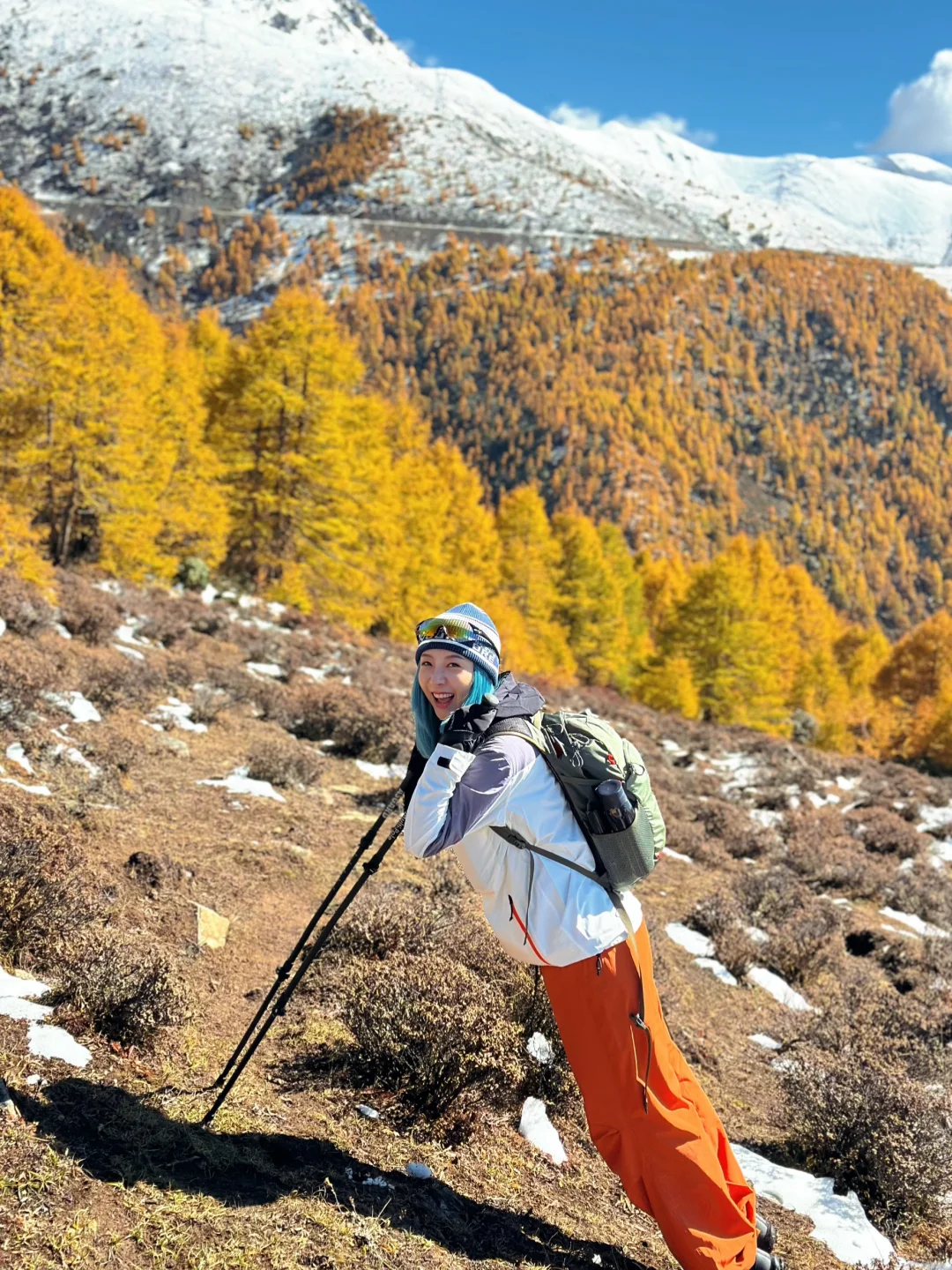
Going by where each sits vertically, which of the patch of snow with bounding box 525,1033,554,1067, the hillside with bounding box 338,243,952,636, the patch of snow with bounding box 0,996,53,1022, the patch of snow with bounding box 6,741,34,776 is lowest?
the patch of snow with bounding box 525,1033,554,1067

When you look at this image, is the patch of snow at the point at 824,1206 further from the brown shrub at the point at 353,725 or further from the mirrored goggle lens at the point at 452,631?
the brown shrub at the point at 353,725

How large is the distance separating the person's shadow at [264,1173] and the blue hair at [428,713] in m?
1.63

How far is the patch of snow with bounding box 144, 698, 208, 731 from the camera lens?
866 centimetres

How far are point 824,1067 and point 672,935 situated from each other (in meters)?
2.49

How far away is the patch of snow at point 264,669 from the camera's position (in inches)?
483

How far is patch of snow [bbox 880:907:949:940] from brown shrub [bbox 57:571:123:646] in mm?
10371

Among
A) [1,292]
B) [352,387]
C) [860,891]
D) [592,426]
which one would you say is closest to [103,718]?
[860,891]

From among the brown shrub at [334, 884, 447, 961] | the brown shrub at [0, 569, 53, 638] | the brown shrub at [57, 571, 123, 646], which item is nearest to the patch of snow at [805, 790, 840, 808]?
the brown shrub at [334, 884, 447, 961]

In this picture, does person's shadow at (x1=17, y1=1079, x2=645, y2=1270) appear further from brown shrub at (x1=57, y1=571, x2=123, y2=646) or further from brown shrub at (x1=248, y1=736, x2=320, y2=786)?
brown shrub at (x1=57, y1=571, x2=123, y2=646)

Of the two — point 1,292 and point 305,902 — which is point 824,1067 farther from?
point 1,292

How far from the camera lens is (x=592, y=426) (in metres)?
155

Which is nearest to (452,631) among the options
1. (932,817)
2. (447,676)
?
(447,676)

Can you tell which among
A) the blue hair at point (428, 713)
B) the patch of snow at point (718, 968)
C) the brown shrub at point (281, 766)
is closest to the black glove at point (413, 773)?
the blue hair at point (428, 713)

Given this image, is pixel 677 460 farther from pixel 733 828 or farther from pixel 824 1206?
pixel 824 1206
